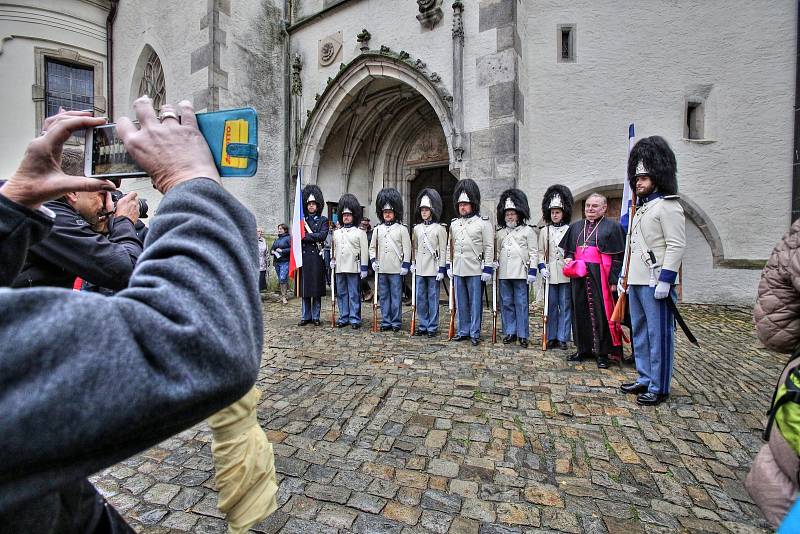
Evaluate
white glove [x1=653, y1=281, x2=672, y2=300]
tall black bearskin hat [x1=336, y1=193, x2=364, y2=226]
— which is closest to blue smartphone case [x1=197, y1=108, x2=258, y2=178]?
white glove [x1=653, y1=281, x2=672, y2=300]

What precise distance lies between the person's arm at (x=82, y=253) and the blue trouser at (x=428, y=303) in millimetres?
4543

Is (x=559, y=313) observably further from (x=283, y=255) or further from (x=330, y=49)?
(x=330, y=49)

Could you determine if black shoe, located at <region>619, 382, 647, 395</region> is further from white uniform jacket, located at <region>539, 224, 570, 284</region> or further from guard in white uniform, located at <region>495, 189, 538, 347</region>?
white uniform jacket, located at <region>539, 224, 570, 284</region>

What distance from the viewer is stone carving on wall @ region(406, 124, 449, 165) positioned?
35.7 feet

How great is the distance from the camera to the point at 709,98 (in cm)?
785

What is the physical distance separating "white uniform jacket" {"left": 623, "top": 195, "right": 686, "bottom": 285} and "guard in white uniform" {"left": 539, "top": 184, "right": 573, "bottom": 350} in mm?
1595

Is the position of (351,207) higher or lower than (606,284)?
higher

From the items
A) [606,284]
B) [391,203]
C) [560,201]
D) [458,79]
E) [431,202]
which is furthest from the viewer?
[458,79]

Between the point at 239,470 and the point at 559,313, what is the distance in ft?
16.2

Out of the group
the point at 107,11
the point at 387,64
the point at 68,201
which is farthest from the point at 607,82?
the point at 107,11

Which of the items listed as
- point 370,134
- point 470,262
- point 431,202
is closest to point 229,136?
point 470,262

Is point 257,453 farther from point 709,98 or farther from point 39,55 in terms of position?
point 39,55

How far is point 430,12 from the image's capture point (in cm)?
840

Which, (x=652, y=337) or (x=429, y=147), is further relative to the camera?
(x=429, y=147)
